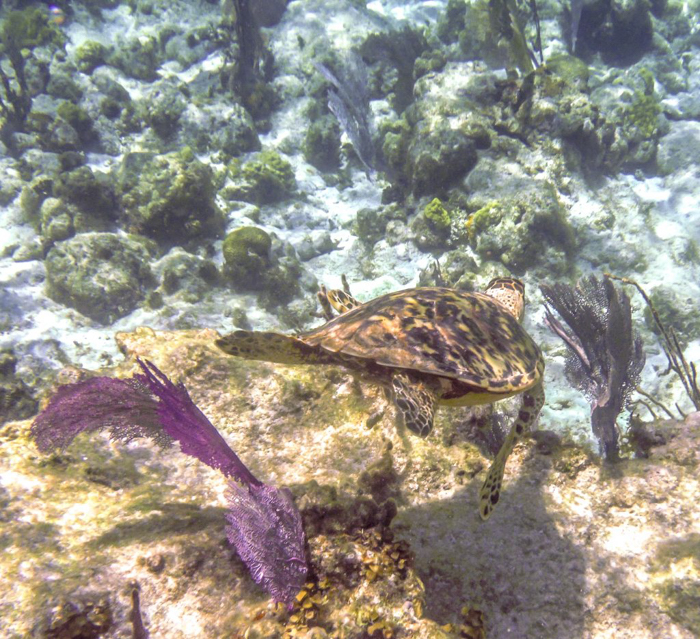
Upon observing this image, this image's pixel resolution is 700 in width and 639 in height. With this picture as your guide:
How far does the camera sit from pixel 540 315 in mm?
6258

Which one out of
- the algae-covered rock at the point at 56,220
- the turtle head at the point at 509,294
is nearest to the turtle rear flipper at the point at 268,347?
the turtle head at the point at 509,294

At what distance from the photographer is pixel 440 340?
2830 millimetres

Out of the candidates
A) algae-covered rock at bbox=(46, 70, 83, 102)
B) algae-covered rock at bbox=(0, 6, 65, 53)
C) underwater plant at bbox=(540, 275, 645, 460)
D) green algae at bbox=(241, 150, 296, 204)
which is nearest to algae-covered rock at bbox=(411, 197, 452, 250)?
underwater plant at bbox=(540, 275, 645, 460)

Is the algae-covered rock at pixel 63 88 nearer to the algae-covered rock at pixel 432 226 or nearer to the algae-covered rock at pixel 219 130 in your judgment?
the algae-covered rock at pixel 219 130

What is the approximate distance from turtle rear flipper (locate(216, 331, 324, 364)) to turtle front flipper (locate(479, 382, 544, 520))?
1324mm

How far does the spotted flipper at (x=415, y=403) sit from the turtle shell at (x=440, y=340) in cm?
11

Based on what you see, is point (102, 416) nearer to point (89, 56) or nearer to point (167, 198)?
point (167, 198)

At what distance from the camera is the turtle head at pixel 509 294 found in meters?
3.91

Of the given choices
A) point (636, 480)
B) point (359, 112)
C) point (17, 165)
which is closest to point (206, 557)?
point (636, 480)

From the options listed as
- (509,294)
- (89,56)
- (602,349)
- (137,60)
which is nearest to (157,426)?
(509,294)

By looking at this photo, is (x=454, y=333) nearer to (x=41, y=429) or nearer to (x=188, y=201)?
(x=41, y=429)

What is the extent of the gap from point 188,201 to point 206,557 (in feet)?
23.0

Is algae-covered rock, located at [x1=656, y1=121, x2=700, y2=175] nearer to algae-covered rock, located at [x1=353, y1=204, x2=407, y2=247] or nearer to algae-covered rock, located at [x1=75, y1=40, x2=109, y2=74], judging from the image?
algae-covered rock, located at [x1=353, y1=204, x2=407, y2=247]

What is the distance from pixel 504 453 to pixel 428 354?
2.57ft
